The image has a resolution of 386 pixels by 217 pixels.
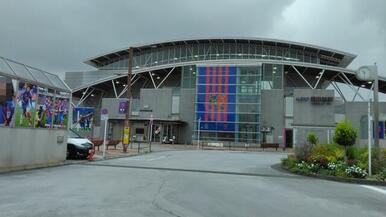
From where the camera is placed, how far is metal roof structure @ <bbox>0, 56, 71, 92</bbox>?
45.5ft

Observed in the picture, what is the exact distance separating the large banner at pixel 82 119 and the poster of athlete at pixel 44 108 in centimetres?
3324

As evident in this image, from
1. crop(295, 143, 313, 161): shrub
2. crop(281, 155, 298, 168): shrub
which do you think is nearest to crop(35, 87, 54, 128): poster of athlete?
crop(281, 155, 298, 168): shrub

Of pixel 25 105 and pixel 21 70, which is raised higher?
pixel 21 70

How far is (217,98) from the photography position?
5544 cm

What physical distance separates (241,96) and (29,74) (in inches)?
1646

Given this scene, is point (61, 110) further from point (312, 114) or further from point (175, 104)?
point (312, 114)

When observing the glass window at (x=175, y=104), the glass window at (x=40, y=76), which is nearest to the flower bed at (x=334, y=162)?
the glass window at (x=40, y=76)

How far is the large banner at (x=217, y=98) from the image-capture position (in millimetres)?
54625

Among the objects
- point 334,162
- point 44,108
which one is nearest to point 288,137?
point 334,162

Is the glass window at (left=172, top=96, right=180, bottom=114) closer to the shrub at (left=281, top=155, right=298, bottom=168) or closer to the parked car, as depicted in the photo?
the parked car

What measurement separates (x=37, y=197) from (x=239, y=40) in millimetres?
58540

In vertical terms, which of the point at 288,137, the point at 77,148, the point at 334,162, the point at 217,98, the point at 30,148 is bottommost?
the point at 334,162

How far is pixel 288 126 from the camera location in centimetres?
5438

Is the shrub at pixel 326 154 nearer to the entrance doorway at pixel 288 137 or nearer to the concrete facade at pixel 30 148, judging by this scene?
the concrete facade at pixel 30 148
